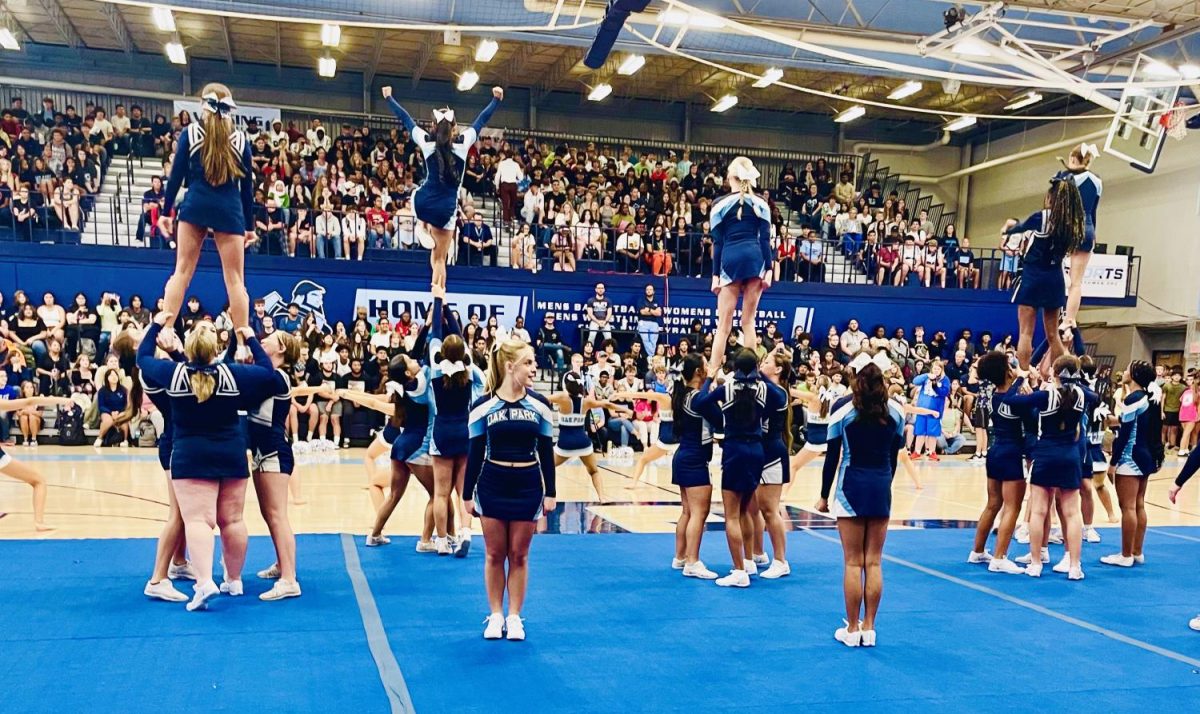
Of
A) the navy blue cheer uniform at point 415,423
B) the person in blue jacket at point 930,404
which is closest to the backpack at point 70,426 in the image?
the navy blue cheer uniform at point 415,423

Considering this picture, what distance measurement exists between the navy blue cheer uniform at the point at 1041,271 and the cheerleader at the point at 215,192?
507 centimetres

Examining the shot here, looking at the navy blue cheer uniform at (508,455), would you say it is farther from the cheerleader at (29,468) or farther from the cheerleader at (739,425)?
the cheerleader at (29,468)

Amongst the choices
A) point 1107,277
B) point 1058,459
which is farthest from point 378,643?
point 1107,277

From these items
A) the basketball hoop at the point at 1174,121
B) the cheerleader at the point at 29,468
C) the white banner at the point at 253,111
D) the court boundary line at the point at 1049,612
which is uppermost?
the white banner at the point at 253,111

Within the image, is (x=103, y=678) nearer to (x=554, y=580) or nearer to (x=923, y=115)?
(x=554, y=580)

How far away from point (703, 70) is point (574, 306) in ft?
22.3

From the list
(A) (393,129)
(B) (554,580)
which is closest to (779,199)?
(A) (393,129)

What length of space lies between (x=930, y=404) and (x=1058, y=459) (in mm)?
8164

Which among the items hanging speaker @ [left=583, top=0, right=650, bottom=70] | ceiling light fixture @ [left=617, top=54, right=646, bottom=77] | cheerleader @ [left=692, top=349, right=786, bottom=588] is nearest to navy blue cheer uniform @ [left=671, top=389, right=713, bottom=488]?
cheerleader @ [left=692, top=349, right=786, bottom=588]

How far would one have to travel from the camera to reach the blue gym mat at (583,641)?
366 cm

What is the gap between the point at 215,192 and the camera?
5.14m

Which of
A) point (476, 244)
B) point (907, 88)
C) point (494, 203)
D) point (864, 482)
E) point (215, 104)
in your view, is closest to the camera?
point (864, 482)

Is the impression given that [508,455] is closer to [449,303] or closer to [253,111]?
[449,303]

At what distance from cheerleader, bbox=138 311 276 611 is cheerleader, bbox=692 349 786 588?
102 inches
